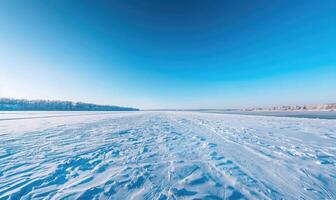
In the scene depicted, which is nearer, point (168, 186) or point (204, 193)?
point (204, 193)

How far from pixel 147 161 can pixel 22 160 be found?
389 cm

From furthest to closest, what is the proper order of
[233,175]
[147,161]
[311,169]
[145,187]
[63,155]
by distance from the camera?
[63,155] < [147,161] < [311,169] < [233,175] < [145,187]

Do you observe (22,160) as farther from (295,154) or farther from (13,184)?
(295,154)

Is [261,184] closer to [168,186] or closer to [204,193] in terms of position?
[204,193]

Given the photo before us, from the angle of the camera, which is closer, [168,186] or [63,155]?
[168,186]

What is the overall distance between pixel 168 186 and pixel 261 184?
1.97m

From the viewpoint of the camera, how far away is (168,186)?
2.67m

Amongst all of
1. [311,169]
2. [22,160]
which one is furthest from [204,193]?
[22,160]

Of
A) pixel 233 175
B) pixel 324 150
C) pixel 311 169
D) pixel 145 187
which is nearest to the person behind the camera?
pixel 145 187

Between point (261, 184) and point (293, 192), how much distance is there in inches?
19.8

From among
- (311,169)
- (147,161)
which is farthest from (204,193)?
(311,169)

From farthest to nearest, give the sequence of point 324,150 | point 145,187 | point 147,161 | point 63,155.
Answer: point 324,150, point 63,155, point 147,161, point 145,187

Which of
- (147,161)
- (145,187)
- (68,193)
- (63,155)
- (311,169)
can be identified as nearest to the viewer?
(68,193)

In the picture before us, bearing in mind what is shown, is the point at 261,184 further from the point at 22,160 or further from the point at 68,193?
the point at 22,160
